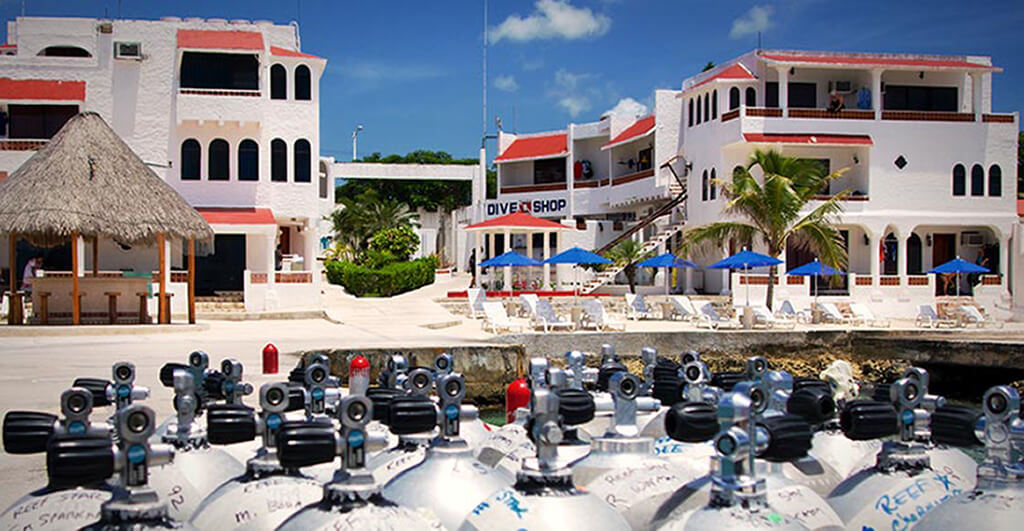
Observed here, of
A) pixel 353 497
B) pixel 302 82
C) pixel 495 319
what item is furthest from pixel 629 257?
pixel 353 497

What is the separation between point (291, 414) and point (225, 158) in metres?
30.0

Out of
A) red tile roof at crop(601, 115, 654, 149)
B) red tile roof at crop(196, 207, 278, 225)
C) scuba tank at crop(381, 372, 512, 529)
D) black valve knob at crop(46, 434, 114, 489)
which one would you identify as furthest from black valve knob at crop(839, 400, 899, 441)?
red tile roof at crop(601, 115, 654, 149)

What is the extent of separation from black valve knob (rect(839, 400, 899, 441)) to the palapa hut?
21.0m

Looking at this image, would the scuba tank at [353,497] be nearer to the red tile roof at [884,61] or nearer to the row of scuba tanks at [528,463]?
the row of scuba tanks at [528,463]

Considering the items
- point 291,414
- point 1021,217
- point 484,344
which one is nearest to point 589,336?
point 484,344

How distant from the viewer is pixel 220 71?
34938mm

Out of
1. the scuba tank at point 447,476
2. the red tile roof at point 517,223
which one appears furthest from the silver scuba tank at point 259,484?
the red tile roof at point 517,223

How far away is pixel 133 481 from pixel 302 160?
107 feet

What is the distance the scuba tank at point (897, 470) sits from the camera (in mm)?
4371

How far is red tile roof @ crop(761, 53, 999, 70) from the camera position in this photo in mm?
38375

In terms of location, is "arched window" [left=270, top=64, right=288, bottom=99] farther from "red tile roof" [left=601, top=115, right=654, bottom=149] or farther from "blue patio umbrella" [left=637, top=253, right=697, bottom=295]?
"red tile roof" [left=601, top=115, right=654, bottom=149]

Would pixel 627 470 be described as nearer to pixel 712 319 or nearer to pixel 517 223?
pixel 712 319

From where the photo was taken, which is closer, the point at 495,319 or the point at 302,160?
the point at 495,319

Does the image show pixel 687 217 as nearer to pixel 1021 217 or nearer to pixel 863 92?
pixel 863 92
